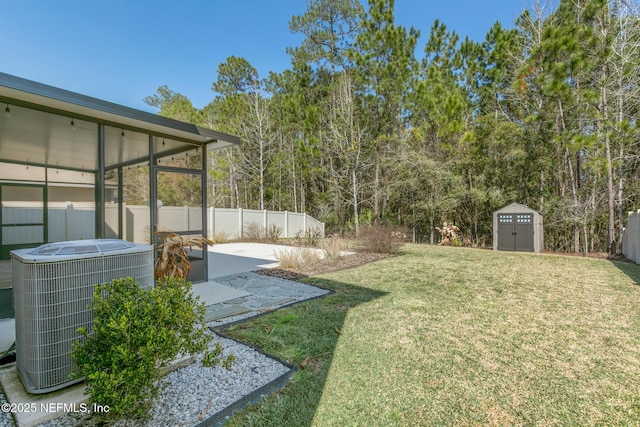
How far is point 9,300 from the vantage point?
13.2 feet

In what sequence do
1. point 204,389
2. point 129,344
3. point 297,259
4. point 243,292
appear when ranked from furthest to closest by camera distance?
1. point 297,259
2. point 243,292
3. point 204,389
4. point 129,344

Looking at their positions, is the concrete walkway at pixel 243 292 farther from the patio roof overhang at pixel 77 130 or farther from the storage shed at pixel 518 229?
the storage shed at pixel 518 229

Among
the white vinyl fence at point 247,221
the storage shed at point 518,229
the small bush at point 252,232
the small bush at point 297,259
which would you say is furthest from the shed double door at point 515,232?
the small bush at point 252,232

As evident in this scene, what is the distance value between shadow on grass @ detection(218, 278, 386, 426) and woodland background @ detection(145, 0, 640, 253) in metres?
3.04

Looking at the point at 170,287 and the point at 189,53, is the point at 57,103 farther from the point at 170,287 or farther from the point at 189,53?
the point at 189,53

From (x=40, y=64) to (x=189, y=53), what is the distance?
4.55m

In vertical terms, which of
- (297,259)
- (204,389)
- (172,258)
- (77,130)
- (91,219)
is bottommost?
(204,389)

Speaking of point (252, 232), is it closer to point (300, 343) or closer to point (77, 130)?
point (77, 130)

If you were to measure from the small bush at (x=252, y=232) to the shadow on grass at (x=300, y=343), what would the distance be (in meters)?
8.79

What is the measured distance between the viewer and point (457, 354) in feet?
8.27

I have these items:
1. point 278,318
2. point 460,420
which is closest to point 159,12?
point 278,318

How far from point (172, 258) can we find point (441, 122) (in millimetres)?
10747

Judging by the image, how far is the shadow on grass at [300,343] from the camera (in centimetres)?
181

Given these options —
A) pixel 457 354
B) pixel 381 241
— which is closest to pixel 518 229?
pixel 381 241
